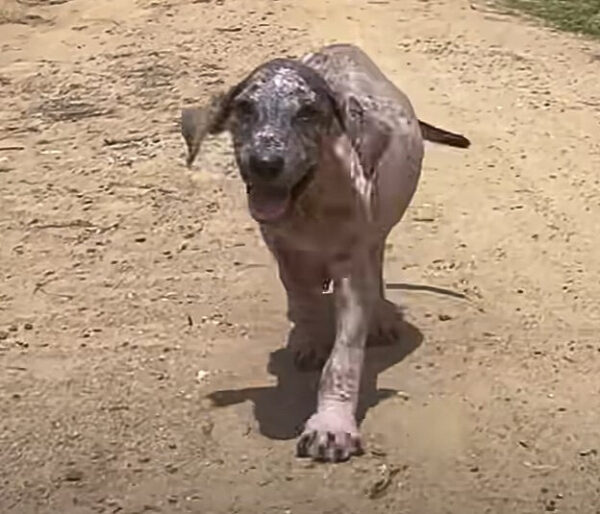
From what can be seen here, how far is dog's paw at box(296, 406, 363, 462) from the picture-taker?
3898 millimetres

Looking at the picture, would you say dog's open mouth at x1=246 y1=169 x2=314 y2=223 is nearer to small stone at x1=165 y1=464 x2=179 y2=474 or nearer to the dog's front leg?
the dog's front leg

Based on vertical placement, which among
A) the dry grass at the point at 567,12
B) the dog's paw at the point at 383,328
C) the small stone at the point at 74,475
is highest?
the dog's paw at the point at 383,328

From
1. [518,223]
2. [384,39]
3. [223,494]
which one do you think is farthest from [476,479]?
[384,39]

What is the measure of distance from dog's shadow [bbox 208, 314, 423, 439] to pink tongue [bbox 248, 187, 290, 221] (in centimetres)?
66

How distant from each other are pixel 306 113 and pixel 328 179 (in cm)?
19

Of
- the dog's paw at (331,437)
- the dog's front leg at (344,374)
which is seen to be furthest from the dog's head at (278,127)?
the dog's paw at (331,437)

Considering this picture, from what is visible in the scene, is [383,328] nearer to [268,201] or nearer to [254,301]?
[254,301]

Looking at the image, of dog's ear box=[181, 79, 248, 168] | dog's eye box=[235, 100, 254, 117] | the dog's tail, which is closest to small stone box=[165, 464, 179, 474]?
dog's ear box=[181, 79, 248, 168]

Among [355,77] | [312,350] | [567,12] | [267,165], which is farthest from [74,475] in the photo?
[567,12]

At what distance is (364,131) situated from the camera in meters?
3.99

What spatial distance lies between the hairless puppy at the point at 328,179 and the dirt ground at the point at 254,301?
176 mm

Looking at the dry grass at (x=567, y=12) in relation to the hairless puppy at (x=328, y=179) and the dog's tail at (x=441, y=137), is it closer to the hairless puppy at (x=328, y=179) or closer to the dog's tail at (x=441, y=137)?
the dog's tail at (x=441, y=137)

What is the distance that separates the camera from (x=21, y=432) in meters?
4.13

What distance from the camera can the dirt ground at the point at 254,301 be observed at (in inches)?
153
